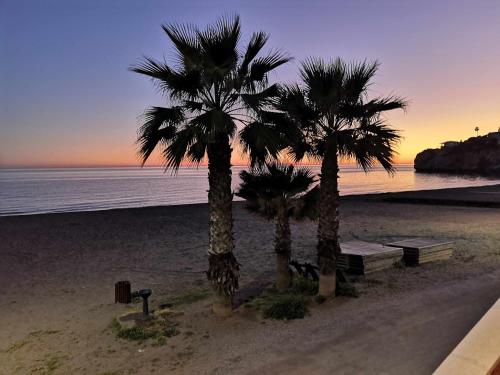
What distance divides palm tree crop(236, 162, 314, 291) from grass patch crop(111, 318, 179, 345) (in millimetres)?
3460

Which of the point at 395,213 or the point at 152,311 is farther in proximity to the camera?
the point at 395,213

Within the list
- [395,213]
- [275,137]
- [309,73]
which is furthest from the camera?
[395,213]

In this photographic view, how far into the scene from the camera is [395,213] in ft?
99.0

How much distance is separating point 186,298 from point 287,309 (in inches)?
124

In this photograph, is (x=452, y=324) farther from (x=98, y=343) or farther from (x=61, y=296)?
(x=61, y=296)

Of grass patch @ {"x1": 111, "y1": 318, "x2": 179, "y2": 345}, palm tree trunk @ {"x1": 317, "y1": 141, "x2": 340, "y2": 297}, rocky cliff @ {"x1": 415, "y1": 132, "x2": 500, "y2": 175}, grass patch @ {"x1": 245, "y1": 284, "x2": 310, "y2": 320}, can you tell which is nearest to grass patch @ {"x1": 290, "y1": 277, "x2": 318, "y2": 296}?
grass patch @ {"x1": 245, "y1": 284, "x2": 310, "y2": 320}

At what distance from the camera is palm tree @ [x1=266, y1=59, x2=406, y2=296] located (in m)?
9.34

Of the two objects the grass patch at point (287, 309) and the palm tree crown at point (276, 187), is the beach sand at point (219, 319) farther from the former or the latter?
the palm tree crown at point (276, 187)

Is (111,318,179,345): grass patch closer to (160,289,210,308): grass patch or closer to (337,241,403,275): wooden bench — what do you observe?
(160,289,210,308): grass patch

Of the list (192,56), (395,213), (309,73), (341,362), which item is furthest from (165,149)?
(395,213)

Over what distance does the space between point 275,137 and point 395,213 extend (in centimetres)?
2439

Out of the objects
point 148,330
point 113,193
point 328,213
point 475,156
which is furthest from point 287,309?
point 475,156

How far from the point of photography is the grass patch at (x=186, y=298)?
1069 cm

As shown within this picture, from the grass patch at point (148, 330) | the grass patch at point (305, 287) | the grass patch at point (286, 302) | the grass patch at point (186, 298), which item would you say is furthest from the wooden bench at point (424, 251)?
the grass patch at point (148, 330)
